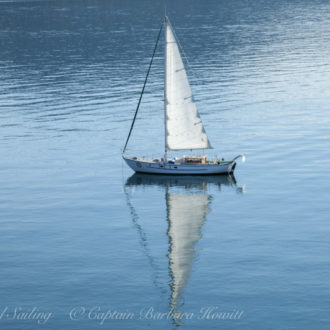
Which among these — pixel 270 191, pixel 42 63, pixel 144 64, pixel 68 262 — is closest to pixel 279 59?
pixel 144 64

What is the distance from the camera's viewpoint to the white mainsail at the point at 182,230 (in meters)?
67.8

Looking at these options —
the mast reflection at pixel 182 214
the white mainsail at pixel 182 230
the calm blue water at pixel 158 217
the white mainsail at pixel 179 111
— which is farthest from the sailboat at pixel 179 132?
the white mainsail at pixel 182 230

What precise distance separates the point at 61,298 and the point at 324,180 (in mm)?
40752

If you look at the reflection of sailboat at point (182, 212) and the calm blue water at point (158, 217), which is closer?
the calm blue water at point (158, 217)

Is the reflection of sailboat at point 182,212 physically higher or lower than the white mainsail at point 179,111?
lower

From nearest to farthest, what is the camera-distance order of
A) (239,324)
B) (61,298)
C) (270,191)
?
(239,324) < (61,298) < (270,191)

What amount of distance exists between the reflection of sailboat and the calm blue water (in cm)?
21

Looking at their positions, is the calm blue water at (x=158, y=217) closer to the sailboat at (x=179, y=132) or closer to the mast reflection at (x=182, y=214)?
the mast reflection at (x=182, y=214)

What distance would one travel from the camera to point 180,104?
328 ft

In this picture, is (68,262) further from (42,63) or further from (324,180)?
(42,63)

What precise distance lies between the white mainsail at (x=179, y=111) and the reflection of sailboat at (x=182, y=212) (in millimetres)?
5443

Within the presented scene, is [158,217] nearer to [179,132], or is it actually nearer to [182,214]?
[182,214]

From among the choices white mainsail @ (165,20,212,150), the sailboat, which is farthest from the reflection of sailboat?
white mainsail @ (165,20,212,150)

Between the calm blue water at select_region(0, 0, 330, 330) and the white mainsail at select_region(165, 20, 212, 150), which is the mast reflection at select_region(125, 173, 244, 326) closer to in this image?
the calm blue water at select_region(0, 0, 330, 330)
